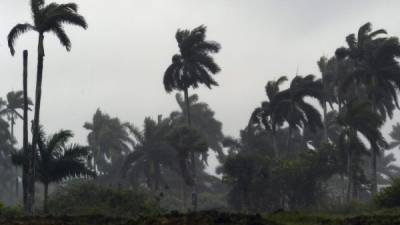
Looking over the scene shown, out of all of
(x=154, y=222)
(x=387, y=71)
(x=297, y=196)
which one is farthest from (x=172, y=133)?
(x=154, y=222)

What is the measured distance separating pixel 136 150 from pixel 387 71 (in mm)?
26619

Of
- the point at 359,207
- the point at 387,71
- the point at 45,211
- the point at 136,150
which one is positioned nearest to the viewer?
the point at 45,211

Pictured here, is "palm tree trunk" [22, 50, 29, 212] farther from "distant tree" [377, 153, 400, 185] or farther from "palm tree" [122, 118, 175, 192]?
"distant tree" [377, 153, 400, 185]

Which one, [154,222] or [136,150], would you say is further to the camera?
[136,150]

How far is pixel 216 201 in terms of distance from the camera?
2798 inches

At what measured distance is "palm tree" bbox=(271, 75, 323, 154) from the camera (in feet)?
180

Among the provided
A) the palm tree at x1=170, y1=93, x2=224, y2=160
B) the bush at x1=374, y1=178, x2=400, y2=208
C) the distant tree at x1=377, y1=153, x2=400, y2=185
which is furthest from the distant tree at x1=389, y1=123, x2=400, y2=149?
the bush at x1=374, y1=178, x2=400, y2=208

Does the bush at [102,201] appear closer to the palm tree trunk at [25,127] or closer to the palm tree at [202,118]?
the palm tree trunk at [25,127]

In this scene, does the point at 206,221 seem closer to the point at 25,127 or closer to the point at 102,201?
the point at 25,127

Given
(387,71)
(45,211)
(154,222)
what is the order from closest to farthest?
(154,222) → (45,211) → (387,71)

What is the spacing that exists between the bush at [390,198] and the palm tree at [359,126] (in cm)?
962

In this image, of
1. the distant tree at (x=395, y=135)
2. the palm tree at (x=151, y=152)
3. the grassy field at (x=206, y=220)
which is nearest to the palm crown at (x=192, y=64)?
the palm tree at (x=151, y=152)

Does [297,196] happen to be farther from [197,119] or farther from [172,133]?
[197,119]

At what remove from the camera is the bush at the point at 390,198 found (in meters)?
35.7
